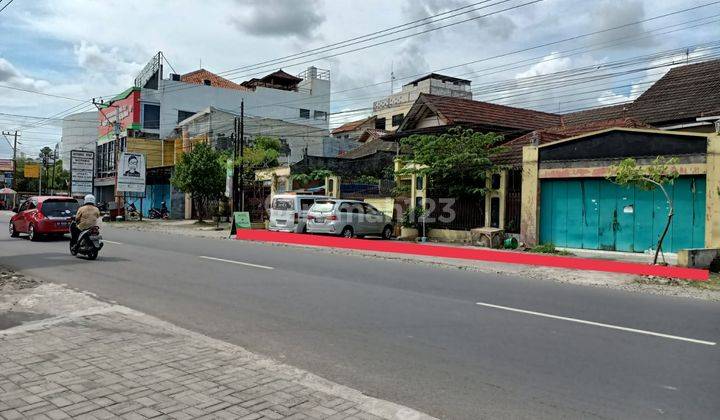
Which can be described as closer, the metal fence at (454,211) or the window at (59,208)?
the window at (59,208)

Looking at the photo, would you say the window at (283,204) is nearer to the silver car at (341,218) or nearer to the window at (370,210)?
the silver car at (341,218)

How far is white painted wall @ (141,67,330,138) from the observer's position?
51.9 m

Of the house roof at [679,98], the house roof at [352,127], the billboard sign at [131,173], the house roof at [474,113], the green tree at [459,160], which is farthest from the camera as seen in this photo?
the house roof at [352,127]

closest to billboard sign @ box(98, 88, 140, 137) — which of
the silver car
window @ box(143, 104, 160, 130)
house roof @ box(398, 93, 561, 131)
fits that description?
window @ box(143, 104, 160, 130)

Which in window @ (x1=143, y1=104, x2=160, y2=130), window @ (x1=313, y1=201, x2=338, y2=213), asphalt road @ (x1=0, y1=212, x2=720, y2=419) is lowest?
asphalt road @ (x1=0, y1=212, x2=720, y2=419)

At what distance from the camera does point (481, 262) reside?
1612 cm

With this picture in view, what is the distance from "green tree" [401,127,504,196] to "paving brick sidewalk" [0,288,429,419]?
1679 cm

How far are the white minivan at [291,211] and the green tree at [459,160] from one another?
4.64 m

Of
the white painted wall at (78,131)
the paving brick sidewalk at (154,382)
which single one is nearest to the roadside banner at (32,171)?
the white painted wall at (78,131)

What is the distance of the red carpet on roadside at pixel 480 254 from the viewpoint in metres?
14.0

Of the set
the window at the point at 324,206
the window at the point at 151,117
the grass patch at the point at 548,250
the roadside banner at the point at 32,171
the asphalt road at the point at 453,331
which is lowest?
the asphalt road at the point at 453,331

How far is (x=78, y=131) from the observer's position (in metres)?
79.6

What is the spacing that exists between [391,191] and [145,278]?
17.1m

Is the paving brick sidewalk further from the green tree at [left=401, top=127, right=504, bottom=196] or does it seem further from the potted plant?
the potted plant
